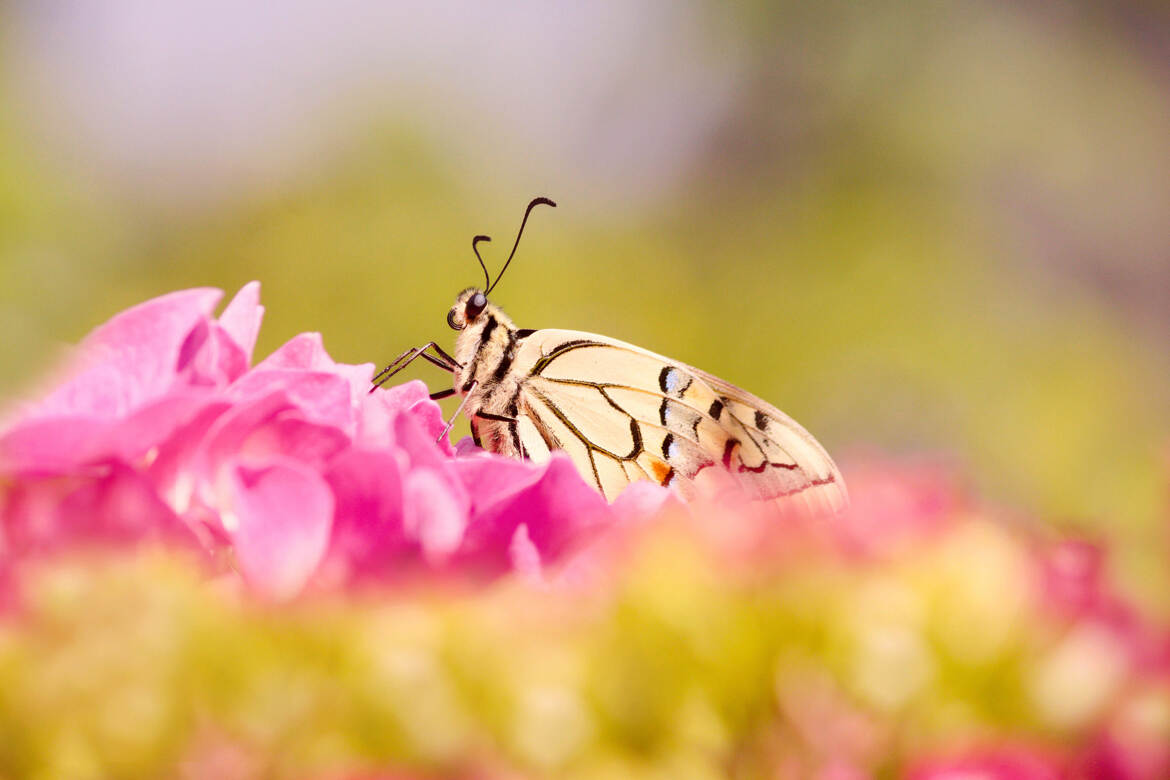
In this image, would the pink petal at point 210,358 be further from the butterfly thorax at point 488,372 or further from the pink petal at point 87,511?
the butterfly thorax at point 488,372

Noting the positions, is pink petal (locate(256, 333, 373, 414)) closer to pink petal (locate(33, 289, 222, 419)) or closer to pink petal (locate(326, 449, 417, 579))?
pink petal (locate(33, 289, 222, 419))

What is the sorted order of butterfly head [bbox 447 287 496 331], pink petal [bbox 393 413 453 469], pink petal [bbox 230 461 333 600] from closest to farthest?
1. pink petal [bbox 230 461 333 600]
2. pink petal [bbox 393 413 453 469]
3. butterfly head [bbox 447 287 496 331]

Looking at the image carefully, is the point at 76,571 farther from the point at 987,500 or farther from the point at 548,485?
the point at 987,500

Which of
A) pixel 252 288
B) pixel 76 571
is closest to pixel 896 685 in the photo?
pixel 76 571

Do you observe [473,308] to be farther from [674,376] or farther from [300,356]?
[300,356]

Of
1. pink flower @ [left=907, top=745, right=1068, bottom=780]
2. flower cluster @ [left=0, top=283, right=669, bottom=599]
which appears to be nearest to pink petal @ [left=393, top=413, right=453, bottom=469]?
flower cluster @ [left=0, top=283, right=669, bottom=599]

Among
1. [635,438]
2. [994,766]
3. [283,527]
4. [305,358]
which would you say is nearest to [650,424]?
[635,438]

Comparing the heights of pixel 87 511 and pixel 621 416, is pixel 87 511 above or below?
below
